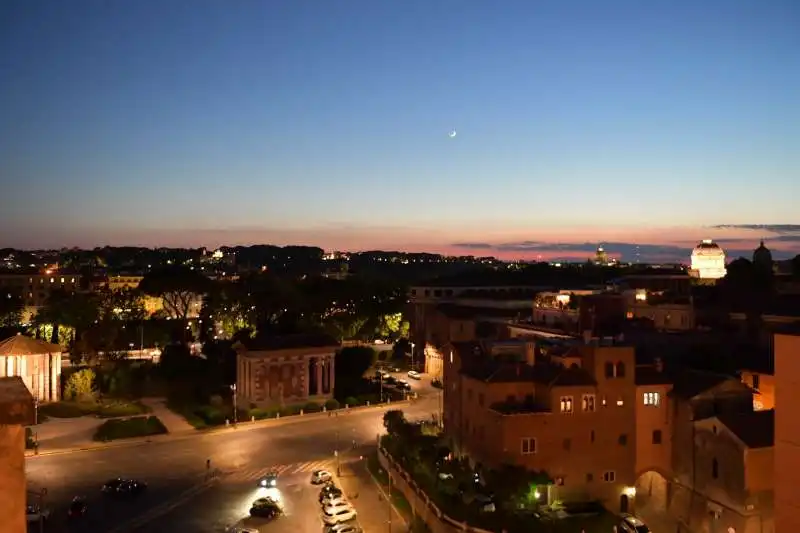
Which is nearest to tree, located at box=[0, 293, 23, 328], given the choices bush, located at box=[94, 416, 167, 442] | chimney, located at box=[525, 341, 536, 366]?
bush, located at box=[94, 416, 167, 442]

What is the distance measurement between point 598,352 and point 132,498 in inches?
822

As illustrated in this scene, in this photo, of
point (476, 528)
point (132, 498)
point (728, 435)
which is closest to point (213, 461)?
point (132, 498)

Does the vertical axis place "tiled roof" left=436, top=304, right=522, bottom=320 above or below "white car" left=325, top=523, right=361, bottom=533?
above

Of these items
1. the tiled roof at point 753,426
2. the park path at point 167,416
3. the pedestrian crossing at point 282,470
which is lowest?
the park path at point 167,416

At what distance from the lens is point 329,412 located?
48781mm

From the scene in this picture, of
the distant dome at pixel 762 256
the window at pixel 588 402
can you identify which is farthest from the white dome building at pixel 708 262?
the window at pixel 588 402

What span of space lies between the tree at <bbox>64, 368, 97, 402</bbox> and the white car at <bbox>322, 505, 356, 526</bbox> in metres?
28.5

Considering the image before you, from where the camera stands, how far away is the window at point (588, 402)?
1256 inches

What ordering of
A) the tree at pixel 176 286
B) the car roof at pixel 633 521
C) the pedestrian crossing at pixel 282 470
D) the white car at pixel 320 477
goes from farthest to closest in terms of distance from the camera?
1. the tree at pixel 176 286
2. the pedestrian crossing at pixel 282 470
3. the white car at pixel 320 477
4. the car roof at pixel 633 521

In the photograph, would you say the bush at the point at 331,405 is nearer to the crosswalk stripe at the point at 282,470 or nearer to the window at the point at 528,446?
the crosswalk stripe at the point at 282,470

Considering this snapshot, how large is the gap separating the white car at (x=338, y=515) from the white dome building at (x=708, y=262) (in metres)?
50.5

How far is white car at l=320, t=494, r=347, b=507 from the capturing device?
98.0 ft

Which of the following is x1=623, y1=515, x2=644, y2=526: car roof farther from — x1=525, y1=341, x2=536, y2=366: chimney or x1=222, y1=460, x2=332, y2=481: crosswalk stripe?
x1=222, y1=460, x2=332, y2=481: crosswalk stripe

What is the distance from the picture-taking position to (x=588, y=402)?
105 ft
